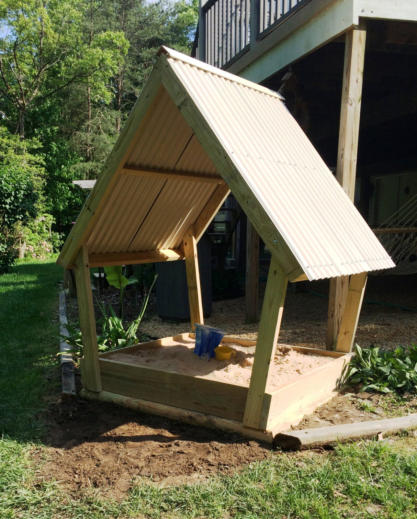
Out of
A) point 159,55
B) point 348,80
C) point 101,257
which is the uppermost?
point 348,80

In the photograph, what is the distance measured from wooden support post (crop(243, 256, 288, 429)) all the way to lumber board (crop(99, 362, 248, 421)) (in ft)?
0.43

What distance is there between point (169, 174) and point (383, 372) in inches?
104

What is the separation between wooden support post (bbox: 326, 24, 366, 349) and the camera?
5.13 metres

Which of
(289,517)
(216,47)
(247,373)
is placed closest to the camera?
(289,517)

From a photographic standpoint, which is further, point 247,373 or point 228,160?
point 247,373

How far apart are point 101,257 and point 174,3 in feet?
121

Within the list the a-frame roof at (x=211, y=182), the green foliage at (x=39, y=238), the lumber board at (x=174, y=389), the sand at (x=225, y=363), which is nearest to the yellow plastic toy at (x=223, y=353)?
the sand at (x=225, y=363)

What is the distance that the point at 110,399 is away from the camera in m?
4.17

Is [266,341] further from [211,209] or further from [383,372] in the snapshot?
[211,209]

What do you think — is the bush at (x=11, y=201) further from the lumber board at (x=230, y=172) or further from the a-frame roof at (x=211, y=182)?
the lumber board at (x=230, y=172)

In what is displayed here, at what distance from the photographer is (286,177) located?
367 cm

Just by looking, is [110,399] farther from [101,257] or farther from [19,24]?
[19,24]

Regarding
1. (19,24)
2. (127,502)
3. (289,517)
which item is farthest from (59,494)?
(19,24)

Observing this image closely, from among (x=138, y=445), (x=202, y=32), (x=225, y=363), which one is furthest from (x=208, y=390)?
(x=202, y=32)
